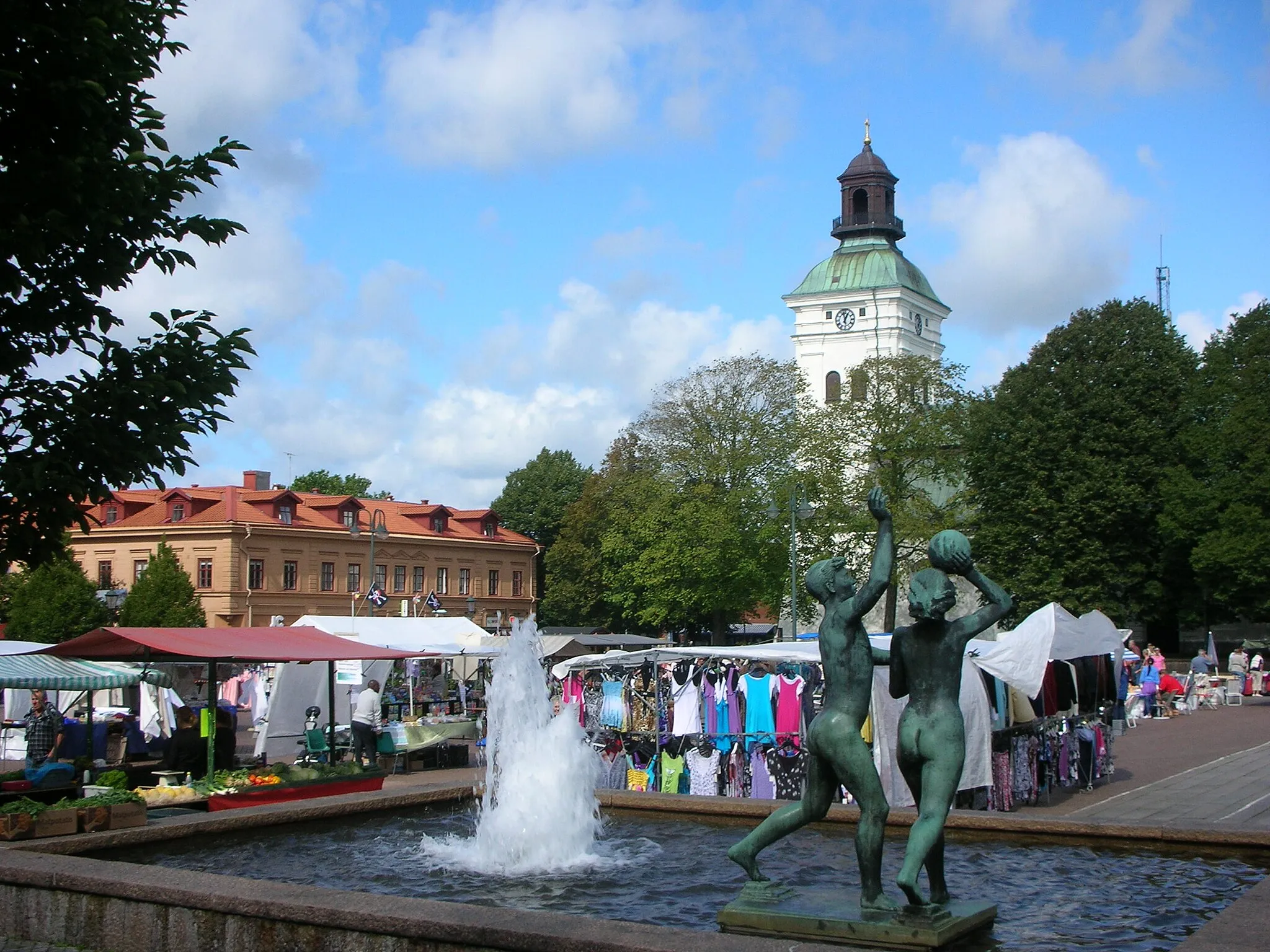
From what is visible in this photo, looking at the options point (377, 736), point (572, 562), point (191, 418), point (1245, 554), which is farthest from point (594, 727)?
point (572, 562)

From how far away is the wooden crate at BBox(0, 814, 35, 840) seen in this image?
392 inches

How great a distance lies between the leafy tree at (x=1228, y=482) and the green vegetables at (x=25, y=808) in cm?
4158

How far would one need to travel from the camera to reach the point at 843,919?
6.94m

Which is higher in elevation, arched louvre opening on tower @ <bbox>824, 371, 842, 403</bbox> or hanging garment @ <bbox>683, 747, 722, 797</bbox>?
arched louvre opening on tower @ <bbox>824, 371, 842, 403</bbox>

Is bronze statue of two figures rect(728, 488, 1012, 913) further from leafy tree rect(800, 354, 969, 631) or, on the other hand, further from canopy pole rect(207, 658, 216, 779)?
leafy tree rect(800, 354, 969, 631)

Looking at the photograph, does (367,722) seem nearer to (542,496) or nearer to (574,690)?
(574,690)

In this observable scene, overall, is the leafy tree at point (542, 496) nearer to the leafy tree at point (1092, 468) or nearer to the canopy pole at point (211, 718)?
the leafy tree at point (1092, 468)

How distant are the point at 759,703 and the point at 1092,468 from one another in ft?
112

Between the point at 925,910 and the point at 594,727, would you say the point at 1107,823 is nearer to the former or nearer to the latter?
the point at 925,910

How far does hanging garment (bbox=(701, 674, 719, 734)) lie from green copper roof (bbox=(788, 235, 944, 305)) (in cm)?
6446

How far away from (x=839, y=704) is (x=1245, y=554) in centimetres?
4149

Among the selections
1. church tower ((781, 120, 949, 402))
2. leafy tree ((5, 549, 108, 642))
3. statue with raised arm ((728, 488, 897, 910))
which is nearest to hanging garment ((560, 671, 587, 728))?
statue with raised arm ((728, 488, 897, 910))

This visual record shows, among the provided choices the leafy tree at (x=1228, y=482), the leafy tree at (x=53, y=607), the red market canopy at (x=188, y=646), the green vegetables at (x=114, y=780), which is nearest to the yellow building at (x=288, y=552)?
the leafy tree at (x=53, y=607)

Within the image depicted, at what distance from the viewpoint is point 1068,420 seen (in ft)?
159
